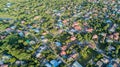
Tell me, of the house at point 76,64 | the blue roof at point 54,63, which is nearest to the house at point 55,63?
the blue roof at point 54,63

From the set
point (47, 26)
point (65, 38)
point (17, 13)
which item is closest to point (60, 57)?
point (65, 38)

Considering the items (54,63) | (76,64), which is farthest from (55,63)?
(76,64)

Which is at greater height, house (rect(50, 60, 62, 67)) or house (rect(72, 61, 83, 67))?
house (rect(50, 60, 62, 67))

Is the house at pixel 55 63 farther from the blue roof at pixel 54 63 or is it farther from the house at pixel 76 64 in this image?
the house at pixel 76 64

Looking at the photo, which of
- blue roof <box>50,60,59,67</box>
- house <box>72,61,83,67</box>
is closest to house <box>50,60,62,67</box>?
blue roof <box>50,60,59,67</box>

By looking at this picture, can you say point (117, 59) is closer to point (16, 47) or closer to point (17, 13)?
point (16, 47)

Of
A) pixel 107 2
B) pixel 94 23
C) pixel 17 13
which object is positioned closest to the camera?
pixel 94 23

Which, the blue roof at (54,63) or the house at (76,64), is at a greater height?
the blue roof at (54,63)

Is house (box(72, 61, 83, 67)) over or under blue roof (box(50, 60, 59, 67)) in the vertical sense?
under

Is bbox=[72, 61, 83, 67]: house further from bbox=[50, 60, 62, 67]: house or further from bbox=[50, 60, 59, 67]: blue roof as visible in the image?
bbox=[50, 60, 59, 67]: blue roof

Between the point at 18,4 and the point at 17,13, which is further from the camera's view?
the point at 18,4

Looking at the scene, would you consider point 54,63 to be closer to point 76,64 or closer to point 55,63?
point 55,63
